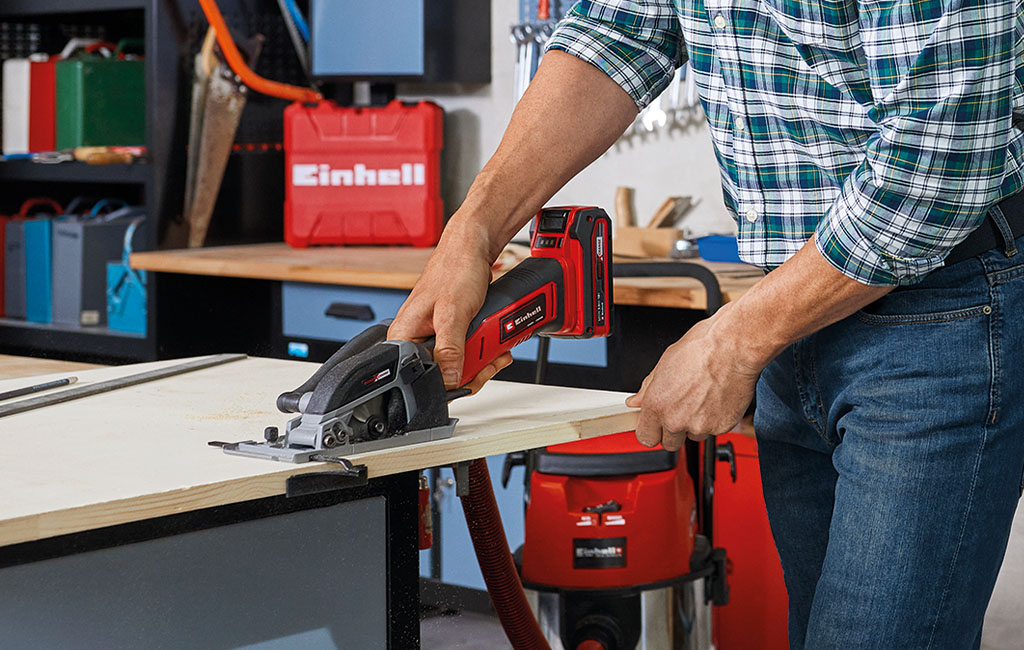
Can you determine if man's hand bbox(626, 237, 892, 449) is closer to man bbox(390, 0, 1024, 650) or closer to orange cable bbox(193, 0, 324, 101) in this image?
man bbox(390, 0, 1024, 650)

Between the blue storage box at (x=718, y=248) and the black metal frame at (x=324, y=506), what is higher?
the blue storage box at (x=718, y=248)

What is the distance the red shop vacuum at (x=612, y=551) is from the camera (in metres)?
1.64

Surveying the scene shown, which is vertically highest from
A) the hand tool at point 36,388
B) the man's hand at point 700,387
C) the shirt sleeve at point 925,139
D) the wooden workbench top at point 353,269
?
the shirt sleeve at point 925,139

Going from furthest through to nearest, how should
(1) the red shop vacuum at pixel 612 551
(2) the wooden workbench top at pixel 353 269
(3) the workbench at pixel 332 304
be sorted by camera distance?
(3) the workbench at pixel 332 304 < (2) the wooden workbench top at pixel 353 269 < (1) the red shop vacuum at pixel 612 551

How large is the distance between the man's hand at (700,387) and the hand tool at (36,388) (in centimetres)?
65

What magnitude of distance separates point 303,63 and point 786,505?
7.57 ft

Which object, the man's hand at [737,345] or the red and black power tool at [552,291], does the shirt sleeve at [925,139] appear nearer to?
the man's hand at [737,345]

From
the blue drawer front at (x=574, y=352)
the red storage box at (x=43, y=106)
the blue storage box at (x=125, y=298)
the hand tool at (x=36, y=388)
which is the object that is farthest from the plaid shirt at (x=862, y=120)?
the red storage box at (x=43, y=106)

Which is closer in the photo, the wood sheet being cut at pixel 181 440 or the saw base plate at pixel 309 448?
the wood sheet being cut at pixel 181 440

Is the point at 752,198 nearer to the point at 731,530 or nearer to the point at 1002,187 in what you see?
the point at 1002,187

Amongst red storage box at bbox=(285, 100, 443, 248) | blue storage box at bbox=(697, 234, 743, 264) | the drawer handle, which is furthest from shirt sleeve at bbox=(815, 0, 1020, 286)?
red storage box at bbox=(285, 100, 443, 248)

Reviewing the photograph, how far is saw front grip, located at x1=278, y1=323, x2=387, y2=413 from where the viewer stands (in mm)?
1024

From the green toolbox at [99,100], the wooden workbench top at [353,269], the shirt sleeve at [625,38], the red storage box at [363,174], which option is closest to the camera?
the shirt sleeve at [625,38]

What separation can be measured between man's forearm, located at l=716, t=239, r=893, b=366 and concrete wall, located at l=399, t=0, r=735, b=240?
1802mm
